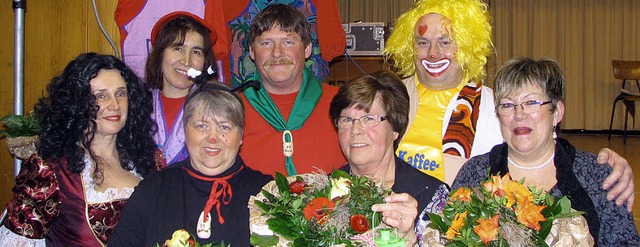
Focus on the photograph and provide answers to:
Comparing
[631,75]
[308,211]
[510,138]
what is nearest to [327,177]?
[308,211]

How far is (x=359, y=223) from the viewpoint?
1872mm

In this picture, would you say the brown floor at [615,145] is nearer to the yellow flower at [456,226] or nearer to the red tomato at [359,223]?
the yellow flower at [456,226]

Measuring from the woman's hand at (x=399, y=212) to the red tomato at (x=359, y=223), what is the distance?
0.22 ft

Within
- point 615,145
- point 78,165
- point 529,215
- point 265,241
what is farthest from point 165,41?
point 615,145

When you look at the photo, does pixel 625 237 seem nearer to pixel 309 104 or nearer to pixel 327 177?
pixel 327 177

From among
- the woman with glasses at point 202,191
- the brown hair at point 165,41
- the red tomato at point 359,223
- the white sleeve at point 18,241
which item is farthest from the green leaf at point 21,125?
the red tomato at point 359,223

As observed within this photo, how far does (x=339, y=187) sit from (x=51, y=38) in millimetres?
2369

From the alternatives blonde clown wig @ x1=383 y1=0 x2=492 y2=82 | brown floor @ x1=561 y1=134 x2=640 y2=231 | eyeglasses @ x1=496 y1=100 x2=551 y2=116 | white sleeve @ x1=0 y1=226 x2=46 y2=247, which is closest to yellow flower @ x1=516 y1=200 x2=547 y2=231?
eyeglasses @ x1=496 y1=100 x2=551 y2=116

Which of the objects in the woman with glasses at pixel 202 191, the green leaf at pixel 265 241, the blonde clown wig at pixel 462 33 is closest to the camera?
the green leaf at pixel 265 241

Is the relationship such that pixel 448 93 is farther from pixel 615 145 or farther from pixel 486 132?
pixel 615 145

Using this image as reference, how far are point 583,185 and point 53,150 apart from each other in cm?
208

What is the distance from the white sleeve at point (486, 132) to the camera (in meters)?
3.05

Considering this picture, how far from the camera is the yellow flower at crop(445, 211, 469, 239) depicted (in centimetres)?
185

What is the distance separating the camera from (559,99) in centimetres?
249
